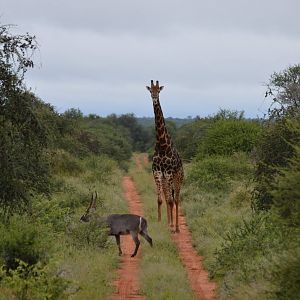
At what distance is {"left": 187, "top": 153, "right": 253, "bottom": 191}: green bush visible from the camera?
26.2m

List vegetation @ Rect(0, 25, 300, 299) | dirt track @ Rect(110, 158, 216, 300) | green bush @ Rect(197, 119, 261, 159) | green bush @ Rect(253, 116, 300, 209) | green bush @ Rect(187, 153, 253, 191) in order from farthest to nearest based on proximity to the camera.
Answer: green bush @ Rect(197, 119, 261, 159) → green bush @ Rect(187, 153, 253, 191) → green bush @ Rect(253, 116, 300, 209) → dirt track @ Rect(110, 158, 216, 300) → vegetation @ Rect(0, 25, 300, 299)

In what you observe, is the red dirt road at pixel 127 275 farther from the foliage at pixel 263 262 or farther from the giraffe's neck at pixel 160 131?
the giraffe's neck at pixel 160 131

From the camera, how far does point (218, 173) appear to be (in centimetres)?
2791

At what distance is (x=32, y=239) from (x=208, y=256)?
4.86 m

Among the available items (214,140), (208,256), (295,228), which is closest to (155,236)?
(208,256)

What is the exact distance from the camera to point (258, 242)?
42.2 feet

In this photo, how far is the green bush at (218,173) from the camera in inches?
Answer: 1032

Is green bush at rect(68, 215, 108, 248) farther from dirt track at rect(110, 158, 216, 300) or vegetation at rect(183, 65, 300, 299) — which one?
vegetation at rect(183, 65, 300, 299)

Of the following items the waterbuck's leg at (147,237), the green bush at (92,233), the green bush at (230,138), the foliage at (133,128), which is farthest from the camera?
the foliage at (133,128)

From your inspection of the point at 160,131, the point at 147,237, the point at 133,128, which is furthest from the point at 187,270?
the point at 133,128

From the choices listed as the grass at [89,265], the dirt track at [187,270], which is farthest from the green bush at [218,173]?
the dirt track at [187,270]

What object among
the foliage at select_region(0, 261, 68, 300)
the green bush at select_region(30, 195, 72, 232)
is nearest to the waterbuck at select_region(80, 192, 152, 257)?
the green bush at select_region(30, 195, 72, 232)

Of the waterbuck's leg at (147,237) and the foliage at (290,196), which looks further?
the waterbuck's leg at (147,237)

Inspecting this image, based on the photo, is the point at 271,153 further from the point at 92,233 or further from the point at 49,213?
the point at 49,213
